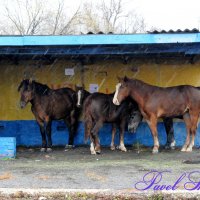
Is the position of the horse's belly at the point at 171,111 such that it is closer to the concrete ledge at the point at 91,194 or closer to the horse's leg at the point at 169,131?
the horse's leg at the point at 169,131

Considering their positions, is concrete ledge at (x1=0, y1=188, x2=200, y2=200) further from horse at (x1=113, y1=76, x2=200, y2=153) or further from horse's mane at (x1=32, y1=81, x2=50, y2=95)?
horse's mane at (x1=32, y1=81, x2=50, y2=95)

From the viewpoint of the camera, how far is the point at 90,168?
31.9 ft

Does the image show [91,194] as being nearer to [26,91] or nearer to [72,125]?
[26,91]

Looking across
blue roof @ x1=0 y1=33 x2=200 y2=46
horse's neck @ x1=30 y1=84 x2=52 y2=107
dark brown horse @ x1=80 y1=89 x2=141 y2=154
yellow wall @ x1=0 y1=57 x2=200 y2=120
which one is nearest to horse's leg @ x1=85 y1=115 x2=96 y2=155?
dark brown horse @ x1=80 y1=89 x2=141 y2=154

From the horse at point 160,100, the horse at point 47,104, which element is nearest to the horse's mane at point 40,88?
the horse at point 47,104

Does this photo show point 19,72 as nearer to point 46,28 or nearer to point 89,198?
point 89,198

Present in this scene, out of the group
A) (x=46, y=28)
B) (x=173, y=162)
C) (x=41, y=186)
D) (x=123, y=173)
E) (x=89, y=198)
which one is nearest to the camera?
(x=89, y=198)

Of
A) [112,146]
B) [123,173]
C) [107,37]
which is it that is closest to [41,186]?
[123,173]

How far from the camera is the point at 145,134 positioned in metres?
14.0

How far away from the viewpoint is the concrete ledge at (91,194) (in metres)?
7.08


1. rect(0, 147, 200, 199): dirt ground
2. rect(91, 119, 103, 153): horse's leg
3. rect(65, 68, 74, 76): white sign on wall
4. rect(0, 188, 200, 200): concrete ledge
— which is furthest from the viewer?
rect(65, 68, 74, 76): white sign on wall

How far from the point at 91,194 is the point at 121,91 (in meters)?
5.32

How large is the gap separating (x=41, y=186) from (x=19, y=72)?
7.24 metres

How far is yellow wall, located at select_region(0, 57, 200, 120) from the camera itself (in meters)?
14.1
